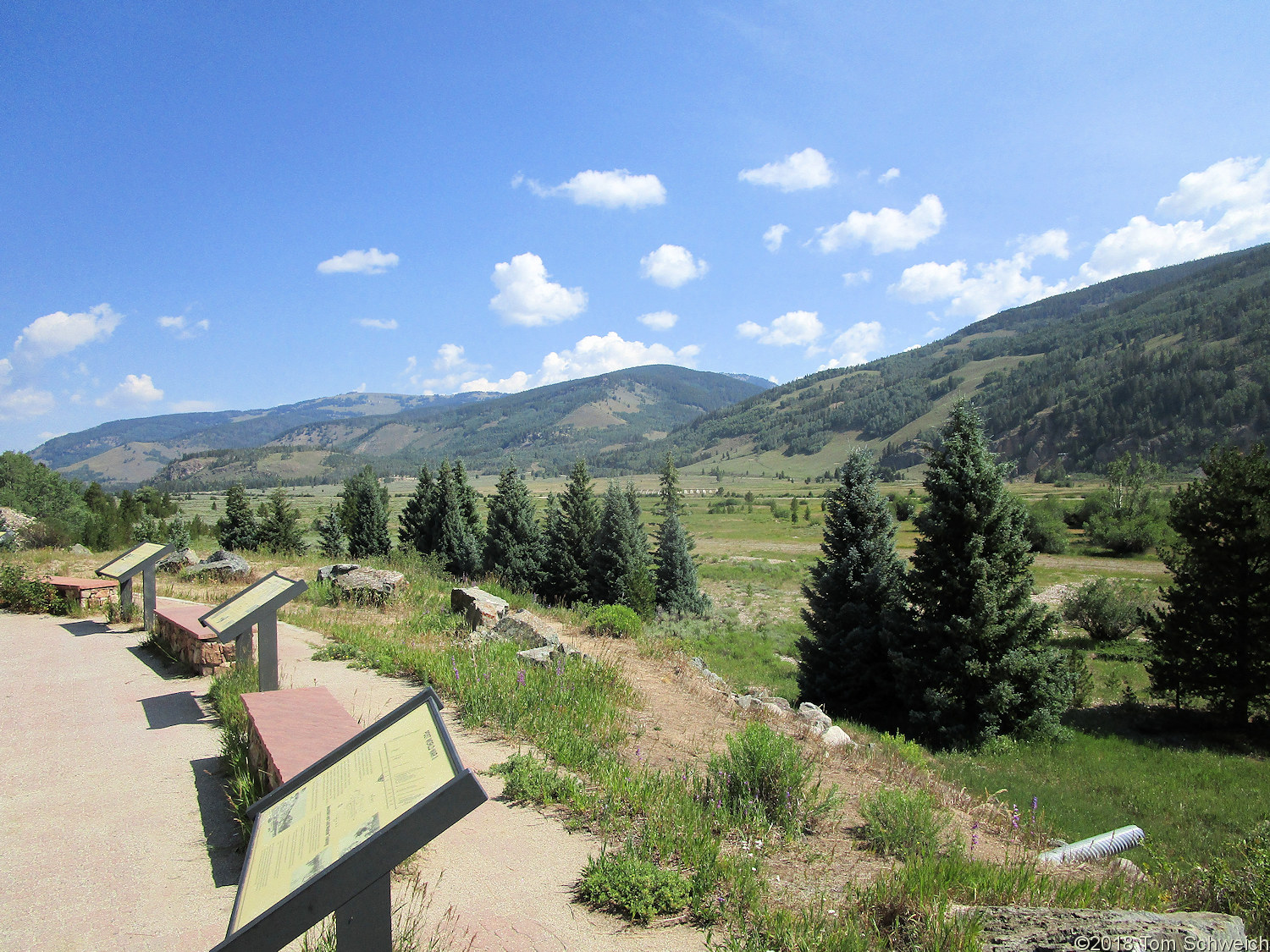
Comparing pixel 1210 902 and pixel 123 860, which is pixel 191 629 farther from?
pixel 1210 902

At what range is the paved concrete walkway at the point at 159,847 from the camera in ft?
12.1

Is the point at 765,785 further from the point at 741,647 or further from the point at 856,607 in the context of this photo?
the point at 741,647

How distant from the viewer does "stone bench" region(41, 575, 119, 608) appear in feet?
39.3

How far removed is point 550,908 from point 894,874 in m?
2.22

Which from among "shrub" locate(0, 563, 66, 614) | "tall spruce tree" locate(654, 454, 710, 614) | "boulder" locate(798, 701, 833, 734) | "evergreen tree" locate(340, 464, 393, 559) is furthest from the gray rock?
"evergreen tree" locate(340, 464, 393, 559)

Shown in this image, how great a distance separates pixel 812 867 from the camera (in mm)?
4719

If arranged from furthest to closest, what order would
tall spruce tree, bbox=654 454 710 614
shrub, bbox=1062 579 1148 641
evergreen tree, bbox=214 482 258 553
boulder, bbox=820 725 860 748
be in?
1. evergreen tree, bbox=214 482 258 553
2. tall spruce tree, bbox=654 454 710 614
3. shrub, bbox=1062 579 1148 641
4. boulder, bbox=820 725 860 748

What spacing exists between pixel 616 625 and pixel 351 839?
11.2 meters

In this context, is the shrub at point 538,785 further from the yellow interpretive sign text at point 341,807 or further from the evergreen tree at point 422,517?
the evergreen tree at point 422,517

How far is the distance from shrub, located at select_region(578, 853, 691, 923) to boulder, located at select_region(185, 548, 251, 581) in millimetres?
14690

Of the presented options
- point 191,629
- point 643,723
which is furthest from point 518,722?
point 191,629

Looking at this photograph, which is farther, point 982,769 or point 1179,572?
point 1179,572

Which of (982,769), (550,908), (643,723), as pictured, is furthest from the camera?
(982,769)

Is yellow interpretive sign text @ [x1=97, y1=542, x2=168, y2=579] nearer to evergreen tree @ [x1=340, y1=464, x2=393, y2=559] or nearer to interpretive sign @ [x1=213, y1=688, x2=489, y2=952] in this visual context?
interpretive sign @ [x1=213, y1=688, x2=489, y2=952]
